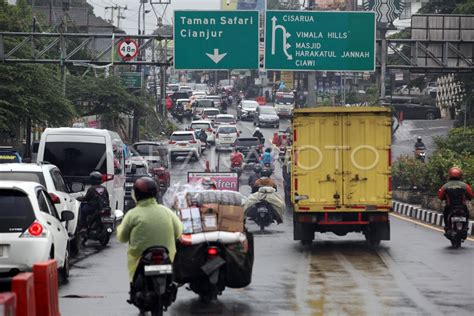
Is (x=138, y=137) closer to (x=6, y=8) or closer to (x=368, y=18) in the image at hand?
(x=6, y=8)

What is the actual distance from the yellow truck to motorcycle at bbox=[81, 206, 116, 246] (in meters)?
3.88

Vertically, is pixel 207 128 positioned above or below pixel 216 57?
below

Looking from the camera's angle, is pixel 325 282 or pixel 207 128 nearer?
pixel 325 282

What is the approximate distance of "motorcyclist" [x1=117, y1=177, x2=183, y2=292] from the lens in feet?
37.8

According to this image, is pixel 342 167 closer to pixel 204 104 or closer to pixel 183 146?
pixel 183 146

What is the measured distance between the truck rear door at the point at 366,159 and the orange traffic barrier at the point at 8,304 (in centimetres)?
1434

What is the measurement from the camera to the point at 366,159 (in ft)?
73.3

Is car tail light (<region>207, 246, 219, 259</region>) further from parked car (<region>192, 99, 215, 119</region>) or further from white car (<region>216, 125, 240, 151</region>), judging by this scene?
parked car (<region>192, 99, 215, 119</region>)

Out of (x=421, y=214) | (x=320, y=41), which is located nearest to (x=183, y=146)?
(x=320, y=41)

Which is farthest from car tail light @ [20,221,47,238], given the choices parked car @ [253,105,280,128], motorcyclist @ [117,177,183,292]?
parked car @ [253,105,280,128]

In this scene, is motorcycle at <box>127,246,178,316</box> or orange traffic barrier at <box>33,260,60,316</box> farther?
motorcycle at <box>127,246,178,316</box>

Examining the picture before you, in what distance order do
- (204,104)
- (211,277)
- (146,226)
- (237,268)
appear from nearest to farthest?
(146,226), (211,277), (237,268), (204,104)

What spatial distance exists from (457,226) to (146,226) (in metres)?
12.1

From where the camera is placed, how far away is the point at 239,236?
1348 centimetres
